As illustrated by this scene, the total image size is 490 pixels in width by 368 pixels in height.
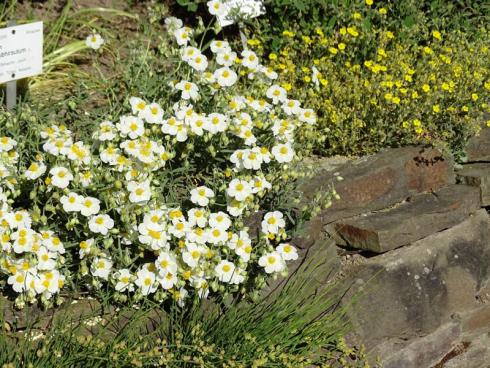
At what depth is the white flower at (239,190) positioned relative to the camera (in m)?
3.19

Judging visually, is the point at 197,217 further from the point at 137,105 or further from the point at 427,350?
the point at 427,350

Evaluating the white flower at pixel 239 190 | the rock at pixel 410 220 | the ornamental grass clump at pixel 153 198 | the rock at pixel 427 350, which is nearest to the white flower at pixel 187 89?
the ornamental grass clump at pixel 153 198

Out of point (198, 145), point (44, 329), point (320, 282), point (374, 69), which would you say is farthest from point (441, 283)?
point (44, 329)

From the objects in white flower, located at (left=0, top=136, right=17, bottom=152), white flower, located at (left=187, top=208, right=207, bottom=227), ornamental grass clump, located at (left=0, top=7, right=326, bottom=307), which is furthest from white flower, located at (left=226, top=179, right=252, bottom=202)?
white flower, located at (left=0, top=136, right=17, bottom=152)

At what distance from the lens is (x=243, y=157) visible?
3.26 meters

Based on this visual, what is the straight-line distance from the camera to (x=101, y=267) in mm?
3102

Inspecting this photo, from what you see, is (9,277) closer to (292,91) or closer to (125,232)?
(125,232)

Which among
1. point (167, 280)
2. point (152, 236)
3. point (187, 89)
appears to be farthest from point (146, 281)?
point (187, 89)

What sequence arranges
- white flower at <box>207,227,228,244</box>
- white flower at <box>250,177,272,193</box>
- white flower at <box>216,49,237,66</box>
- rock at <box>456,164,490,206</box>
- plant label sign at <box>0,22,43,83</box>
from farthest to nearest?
rock at <box>456,164,490,206</box>
white flower at <box>216,49,237,66</box>
plant label sign at <box>0,22,43,83</box>
white flower at <box>250,177,272,193</box>
white flower at <box>207,227,228,244</box>

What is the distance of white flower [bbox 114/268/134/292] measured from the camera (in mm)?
3107

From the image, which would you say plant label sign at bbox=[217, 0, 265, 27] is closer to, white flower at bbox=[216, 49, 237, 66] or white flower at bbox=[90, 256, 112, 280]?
white flower at bbox=[216, 49, 237, 66]

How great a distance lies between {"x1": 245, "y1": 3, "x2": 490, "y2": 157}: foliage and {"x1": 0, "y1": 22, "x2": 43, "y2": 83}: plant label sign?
1155mm

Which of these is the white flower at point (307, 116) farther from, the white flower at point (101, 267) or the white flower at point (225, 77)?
the white flower at point (101, 267)

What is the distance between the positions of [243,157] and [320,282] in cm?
75
